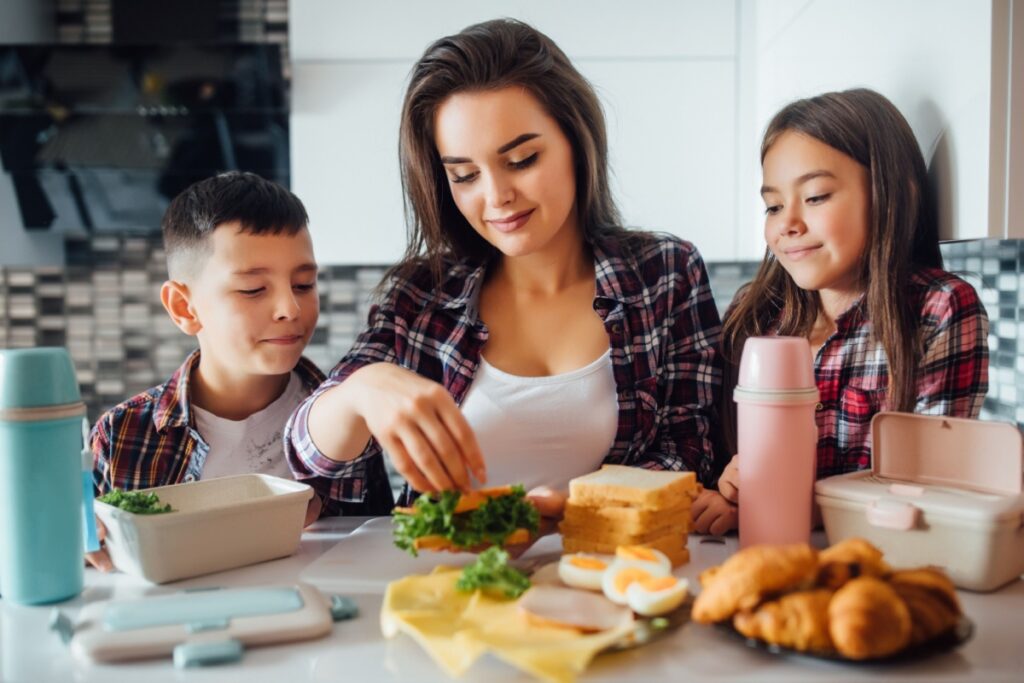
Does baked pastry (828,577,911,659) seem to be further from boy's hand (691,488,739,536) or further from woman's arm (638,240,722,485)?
woman's arm (638,240,722,485)

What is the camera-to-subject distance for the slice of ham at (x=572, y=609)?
2.30 feet

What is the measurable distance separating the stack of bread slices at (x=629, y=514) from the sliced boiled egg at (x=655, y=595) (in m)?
0.11

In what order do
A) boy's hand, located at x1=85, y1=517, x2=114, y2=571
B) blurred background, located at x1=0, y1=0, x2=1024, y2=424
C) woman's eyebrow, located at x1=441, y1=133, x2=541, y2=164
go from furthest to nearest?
blurred background, located at x1=0, y1=0, x2=1024, y2=424
woman's eyebrow, located at x1=441, y1=133, x2=541, y2=164
boy's hand, located at x1=85, y1=517, x2=114, y2=571

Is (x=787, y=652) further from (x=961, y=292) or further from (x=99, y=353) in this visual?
(x=99, y=353)

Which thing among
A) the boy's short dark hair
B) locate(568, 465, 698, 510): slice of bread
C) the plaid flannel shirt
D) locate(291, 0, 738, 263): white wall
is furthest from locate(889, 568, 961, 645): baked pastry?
locate(291, 0, 738, 263): white wall

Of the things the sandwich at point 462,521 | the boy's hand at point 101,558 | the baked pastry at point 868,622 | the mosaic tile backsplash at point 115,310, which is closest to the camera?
the baked pastry at point 868,622

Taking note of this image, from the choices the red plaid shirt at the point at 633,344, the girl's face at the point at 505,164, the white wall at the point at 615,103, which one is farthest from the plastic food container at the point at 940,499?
the white wall at the point at 615,103

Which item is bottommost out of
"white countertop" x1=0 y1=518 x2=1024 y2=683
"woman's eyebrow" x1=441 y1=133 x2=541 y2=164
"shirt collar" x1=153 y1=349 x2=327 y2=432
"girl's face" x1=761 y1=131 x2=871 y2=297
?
"white countertop" x1=0 y1=518 x2=1024 y2=683

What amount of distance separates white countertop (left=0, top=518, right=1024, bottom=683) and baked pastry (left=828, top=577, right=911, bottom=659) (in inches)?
1.2

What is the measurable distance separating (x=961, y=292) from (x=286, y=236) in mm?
945

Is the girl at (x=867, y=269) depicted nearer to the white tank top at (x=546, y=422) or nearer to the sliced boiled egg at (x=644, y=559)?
the white tank top at (x=546, y=422)

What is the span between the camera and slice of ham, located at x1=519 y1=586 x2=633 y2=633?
0.70 meters

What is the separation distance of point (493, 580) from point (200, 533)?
0.33m

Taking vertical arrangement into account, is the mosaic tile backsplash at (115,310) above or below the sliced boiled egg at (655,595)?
above
